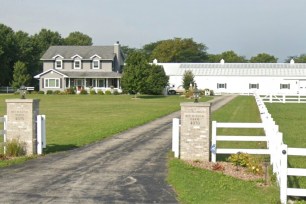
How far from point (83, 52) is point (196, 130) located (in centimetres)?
6901

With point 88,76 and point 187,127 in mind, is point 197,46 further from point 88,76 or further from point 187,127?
point 187,127

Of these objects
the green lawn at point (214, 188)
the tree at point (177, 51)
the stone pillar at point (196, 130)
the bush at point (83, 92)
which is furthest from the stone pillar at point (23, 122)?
the tree at point (177, 51)

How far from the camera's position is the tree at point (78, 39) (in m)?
124

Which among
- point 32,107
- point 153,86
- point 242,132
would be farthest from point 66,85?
point 32,107

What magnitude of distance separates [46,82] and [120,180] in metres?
68.4

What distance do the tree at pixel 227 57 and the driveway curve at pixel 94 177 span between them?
11865cm

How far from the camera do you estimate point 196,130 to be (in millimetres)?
13242

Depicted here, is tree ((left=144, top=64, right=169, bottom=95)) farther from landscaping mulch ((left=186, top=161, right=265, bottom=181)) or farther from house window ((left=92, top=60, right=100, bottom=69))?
landscaping mulch ((left=186, top=161, right=265, bottom=181))

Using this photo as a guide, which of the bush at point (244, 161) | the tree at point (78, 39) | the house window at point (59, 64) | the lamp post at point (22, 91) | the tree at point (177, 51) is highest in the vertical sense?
the tree at point (78, 39)

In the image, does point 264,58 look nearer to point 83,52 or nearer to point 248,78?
point 248,78

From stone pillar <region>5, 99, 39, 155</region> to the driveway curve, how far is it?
729 mm

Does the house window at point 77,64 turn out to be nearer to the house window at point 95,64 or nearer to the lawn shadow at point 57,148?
the house window at point 95,64

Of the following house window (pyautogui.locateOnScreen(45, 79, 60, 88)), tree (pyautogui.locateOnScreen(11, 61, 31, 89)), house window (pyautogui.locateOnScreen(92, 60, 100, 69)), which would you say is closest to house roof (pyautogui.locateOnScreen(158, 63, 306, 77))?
house window (pyautogui.locateOnScreen(92, 60, 100, 69))

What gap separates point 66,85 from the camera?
77812mm
